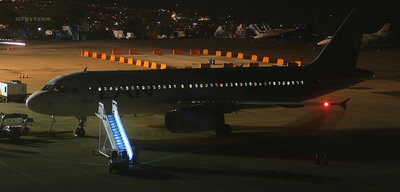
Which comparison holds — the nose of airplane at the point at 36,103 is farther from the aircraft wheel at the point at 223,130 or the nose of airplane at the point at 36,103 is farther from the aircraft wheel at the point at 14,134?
the aircraft wheel at the point at 223,130

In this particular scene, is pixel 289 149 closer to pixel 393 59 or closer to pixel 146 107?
pixel 146 107

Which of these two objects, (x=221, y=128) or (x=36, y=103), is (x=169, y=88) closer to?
(x=221, y=128)

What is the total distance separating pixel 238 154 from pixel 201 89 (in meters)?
8.29

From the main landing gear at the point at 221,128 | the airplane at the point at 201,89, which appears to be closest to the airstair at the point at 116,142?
the airplane at the point at 201,89

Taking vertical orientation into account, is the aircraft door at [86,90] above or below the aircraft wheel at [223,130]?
above

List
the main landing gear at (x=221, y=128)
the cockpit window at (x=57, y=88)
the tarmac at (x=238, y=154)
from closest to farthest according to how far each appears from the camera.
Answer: the tarmac at (x=238, y=154), the cockpit window at (x=57, y=88), the main landing gear at (x=221, y=128)

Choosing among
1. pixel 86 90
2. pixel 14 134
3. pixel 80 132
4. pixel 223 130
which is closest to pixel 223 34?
pixel 223 130

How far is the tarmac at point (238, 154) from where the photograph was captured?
81.5 feet

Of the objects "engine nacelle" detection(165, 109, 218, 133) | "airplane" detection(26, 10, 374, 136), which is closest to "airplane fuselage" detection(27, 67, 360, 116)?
"airplane" detection(26, 10, 374, 136)

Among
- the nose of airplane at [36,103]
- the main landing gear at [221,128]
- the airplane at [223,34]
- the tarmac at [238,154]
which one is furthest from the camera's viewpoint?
the airplane at [223,34]

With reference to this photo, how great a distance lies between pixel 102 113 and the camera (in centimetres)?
3067

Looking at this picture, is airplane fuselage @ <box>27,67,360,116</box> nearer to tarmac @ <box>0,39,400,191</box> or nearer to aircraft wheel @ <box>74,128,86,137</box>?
aircraft wheel @ <box>74,128,86,137</box>

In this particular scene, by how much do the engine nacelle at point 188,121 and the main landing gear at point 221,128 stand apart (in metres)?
0.62

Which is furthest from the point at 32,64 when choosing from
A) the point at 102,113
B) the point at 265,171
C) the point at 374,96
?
the point at 265,171
